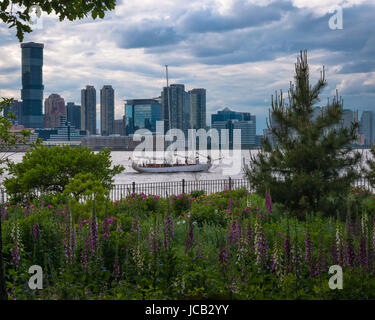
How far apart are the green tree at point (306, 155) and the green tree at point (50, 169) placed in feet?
26.0

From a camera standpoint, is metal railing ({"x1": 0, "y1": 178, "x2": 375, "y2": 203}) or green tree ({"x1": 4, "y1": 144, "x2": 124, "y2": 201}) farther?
metal railing ({"x1": 0, "y1": 178, "x2": 375, "y2": 203})

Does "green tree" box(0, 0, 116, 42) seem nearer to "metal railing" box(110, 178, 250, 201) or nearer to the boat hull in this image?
"metal railing" box(110, 178, 250, 201)

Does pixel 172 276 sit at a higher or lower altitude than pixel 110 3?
lower

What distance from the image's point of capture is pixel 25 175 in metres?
15.7

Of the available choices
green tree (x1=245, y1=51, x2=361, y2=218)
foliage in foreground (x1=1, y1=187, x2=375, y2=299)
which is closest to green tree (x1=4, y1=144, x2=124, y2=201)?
green tree (x1=245, y1=51, x2=361, y2=218)

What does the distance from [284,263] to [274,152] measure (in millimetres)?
7101

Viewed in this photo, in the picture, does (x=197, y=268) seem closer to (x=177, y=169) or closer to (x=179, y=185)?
(x=179, y=185)

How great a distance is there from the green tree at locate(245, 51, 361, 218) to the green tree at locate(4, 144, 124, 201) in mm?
7922

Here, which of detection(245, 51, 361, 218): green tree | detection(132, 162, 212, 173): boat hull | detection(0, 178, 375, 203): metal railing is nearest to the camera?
detection(245, 51, 361, 218): green tree

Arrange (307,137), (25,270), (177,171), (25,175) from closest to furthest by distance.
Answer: (25,270)
(307,137)
(25,175)
(177,171)

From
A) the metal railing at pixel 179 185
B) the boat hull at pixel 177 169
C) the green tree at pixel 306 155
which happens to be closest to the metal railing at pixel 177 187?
the metal railing at pixel 179 185

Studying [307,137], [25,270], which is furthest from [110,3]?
[307,137]

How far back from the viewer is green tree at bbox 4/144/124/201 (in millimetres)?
15930

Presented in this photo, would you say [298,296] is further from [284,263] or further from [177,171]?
[177,171]
